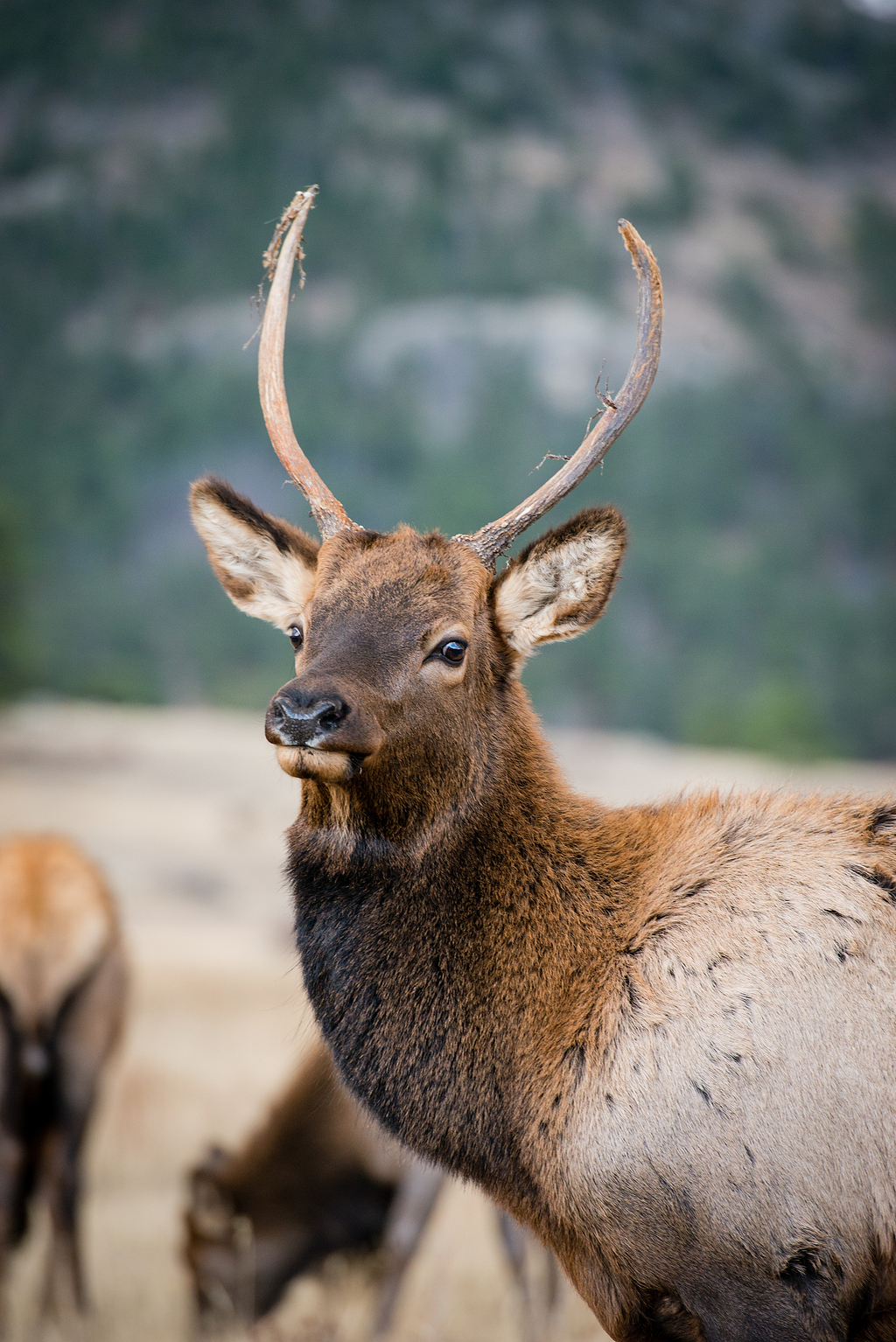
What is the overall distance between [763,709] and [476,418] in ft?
94.4

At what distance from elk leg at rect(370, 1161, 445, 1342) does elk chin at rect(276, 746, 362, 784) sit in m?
3.17

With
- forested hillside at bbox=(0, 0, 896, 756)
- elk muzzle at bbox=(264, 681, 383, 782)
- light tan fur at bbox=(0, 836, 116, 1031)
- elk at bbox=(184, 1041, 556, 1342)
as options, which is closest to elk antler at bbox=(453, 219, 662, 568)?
elk muzzle at bbox=(264, 681, 383, 782)

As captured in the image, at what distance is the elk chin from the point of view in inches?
112

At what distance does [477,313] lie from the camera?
78.5 m

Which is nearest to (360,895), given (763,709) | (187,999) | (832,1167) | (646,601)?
(832,1167)

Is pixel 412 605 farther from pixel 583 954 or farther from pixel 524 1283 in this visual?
pixel 524 1283

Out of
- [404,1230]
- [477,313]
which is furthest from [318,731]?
[477,313]

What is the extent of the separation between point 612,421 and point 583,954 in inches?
61.9

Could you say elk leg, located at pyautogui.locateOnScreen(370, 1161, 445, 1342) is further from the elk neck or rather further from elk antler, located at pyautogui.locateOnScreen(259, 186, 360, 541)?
elk antler, located at pyautogui.locateOnScreen(259, 186, 360, 541)

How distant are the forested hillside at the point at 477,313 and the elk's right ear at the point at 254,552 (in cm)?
3409

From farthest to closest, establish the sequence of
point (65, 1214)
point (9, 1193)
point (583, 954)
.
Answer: point (65, 1214) < point (9, 1193) < point (583, 954)

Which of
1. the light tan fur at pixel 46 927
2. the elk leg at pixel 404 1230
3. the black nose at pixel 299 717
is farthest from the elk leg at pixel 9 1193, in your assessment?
the black nose at pixel 299 717

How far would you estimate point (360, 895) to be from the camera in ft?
10.5

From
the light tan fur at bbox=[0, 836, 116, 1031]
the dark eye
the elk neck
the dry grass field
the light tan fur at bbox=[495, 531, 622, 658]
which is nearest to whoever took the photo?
the elk neck
